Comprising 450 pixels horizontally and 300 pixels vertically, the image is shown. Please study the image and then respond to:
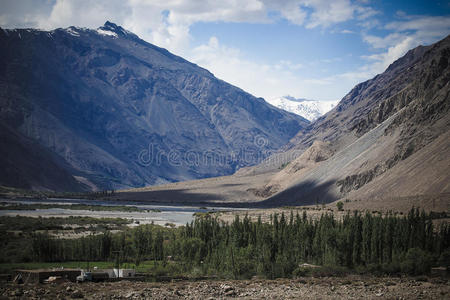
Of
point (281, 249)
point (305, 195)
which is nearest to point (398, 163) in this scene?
point (305, 195)

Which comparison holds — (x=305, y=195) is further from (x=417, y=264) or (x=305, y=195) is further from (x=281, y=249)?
(x=417, y=264)

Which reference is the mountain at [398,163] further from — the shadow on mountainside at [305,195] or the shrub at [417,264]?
the shrub at [417,264]

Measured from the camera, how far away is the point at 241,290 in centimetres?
4156

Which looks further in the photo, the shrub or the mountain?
the mountain

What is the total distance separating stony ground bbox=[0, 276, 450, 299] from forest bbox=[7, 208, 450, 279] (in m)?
11.0

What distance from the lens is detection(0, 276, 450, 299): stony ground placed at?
37.6 meters

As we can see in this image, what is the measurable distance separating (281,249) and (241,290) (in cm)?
2555

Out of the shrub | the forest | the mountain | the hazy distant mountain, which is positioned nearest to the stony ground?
the shrub

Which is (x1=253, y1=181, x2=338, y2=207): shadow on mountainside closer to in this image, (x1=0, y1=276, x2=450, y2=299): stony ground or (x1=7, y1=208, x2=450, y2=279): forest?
(x1=7, y1=208, x2=450, y2=279): forest

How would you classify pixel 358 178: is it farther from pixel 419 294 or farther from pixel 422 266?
pixel 419 294

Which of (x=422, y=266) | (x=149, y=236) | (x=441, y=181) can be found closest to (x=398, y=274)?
(x=422, y=266)

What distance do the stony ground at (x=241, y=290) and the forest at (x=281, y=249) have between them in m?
11.0

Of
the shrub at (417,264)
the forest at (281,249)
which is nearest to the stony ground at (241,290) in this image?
the shrub at (417,264)

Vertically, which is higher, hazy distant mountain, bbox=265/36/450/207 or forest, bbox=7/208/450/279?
hazy distant mountain, bbox=265/36/450/207
